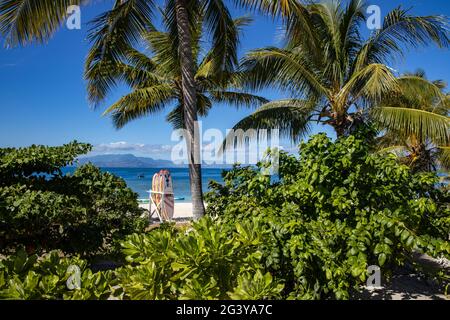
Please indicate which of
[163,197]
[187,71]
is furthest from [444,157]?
[163,197]

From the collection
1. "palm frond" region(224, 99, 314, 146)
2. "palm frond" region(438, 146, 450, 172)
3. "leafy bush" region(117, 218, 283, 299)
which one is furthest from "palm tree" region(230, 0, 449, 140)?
"leafy bush" region(117, 218, 283, 299)

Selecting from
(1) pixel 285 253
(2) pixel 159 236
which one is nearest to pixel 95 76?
(2) pixel 159 236

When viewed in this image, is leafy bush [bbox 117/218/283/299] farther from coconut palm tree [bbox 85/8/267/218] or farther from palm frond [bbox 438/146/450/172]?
palm frond [bbox 438/146/450/172]

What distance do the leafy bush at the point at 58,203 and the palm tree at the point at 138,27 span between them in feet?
8.01

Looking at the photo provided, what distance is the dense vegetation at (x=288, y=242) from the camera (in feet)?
7.16

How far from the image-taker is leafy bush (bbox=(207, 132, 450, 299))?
107 inches

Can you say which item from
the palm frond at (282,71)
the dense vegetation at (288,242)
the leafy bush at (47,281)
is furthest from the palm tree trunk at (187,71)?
the leafy bush at (47,281)

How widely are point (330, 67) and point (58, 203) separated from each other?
748cm

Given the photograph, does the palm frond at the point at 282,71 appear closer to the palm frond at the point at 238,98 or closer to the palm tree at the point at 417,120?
the palm tree at the point at 417,120

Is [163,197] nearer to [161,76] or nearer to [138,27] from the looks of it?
[161,76]

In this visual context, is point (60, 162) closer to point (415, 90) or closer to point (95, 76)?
point (95, 76)

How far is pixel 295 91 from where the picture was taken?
27.8 feet

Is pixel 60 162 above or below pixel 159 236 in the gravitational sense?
above

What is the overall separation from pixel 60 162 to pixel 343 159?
3655 millimetres
